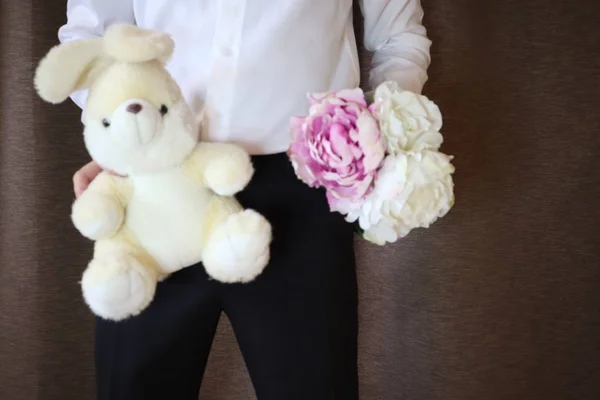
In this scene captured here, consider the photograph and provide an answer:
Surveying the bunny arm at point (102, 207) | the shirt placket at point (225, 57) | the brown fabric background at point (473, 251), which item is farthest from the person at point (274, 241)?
the brown fabric background at point (473, 251)

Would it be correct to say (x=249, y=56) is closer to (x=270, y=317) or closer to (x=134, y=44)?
(x=134, y=44)

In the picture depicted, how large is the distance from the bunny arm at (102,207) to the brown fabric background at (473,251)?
1.50 ft

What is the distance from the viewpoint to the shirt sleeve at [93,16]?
753 mm

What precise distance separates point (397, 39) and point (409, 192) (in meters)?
0.32

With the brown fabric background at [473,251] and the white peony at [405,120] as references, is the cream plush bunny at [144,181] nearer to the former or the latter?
the white peony at [405,120]

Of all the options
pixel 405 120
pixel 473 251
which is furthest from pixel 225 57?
pixel 473 251

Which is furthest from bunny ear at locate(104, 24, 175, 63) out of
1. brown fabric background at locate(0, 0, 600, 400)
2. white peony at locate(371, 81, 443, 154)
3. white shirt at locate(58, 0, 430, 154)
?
brown fabric background at locate(0, 0, 600, 400)

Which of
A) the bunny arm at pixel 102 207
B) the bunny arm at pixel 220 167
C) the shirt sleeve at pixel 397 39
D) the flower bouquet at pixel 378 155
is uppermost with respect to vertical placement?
the shirt sleeve at pixel 397 39

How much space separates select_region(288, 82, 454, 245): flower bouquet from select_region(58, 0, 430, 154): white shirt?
69 mm

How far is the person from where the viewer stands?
689 mm

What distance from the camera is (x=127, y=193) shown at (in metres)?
0.63

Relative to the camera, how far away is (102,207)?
1.95 ft

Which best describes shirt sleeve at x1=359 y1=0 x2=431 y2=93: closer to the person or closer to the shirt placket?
the person

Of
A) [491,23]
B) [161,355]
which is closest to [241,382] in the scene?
[161,355]
